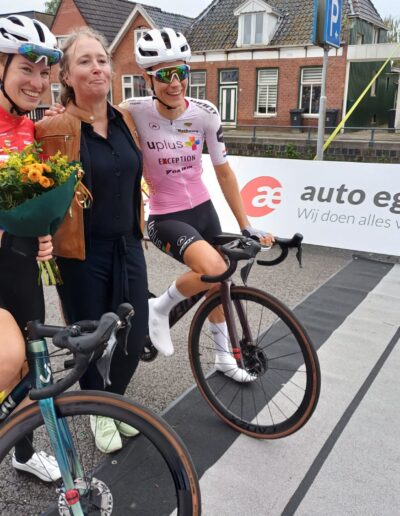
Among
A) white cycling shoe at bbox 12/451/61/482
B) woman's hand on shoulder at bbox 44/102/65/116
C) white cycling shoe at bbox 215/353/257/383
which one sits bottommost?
white cycling shoe at bbox 12/451/61/482

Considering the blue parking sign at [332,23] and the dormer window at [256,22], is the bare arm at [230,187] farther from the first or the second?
the dormer window at [256,22]

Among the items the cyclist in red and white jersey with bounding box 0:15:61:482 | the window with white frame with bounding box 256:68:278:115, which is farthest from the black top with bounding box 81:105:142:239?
the window with white frame with bounding box 256:68:278:115

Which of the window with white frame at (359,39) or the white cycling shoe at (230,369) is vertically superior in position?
the window with white frame at (359,39)

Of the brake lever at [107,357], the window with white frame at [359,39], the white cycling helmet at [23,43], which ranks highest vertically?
the window with white frame at [359,39]

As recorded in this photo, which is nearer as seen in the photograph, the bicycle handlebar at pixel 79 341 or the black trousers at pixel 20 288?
the bicycle handlebar at pixel 79 341

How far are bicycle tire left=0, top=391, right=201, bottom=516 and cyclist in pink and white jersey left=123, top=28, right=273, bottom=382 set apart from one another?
2.44 feet

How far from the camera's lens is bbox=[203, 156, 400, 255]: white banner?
617 cm

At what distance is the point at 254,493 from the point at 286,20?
26574 mm

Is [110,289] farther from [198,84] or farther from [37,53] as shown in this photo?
[198,84]

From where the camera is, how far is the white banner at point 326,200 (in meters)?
6.17

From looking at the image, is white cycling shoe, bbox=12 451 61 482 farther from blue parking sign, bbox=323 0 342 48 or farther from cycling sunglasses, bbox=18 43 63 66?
blue parking sign, bbox=323 0 342 48

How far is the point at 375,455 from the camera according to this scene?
2695 millimetres

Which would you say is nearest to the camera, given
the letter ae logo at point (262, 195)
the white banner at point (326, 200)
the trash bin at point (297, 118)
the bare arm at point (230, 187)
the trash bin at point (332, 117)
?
the bare arm at point (230, 187)

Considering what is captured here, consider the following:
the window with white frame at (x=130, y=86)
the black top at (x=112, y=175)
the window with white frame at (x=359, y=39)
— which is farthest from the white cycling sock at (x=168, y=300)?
the window with white frame at (x=130, y=86)
